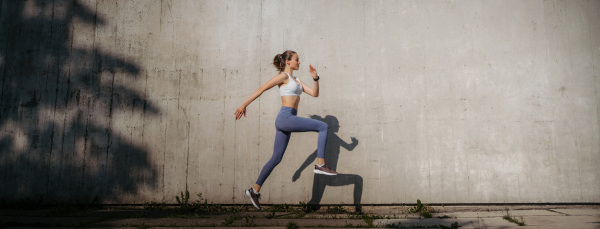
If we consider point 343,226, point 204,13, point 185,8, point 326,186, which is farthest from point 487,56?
point 185,8

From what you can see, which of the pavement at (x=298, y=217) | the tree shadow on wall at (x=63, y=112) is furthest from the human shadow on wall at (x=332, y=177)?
the tree shadow on wall at (x=63, y=112)

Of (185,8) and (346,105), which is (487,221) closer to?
(346,105)

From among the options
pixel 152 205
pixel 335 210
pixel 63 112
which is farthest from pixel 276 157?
pixel 63 112

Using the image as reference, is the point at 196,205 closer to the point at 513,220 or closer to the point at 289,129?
the point at 289,129

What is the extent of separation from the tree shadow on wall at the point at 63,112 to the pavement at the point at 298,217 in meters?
0.32

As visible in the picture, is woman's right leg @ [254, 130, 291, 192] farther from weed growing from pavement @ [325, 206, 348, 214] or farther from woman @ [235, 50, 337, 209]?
weed growing from pavement @ [325, 206, 348, 214]

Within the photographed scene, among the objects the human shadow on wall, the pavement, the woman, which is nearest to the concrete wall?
the human shadow on wall

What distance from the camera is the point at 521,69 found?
4.49 metres

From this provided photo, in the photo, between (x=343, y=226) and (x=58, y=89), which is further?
(x=58, y=89)

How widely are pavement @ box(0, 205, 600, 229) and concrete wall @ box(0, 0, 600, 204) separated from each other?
17 cm

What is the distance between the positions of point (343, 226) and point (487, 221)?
1.63 metres

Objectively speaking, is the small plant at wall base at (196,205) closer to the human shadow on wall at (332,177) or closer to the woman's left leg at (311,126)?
the human shadow on wall at (332,177)

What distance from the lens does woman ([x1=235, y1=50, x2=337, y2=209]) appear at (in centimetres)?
366

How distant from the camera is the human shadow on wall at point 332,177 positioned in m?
4.36
